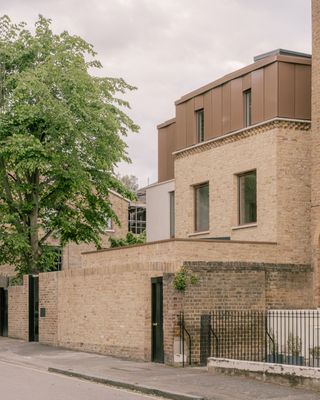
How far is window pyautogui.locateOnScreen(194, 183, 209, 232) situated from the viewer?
3036cm

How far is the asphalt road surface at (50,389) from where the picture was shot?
15.5 meters

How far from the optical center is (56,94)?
33000 millimetres

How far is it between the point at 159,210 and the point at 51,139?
5.54m

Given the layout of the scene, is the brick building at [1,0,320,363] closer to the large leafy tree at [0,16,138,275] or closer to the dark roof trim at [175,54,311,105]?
the dark roof trim at [175,54,311,105]

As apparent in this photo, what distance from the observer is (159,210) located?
1380 inches

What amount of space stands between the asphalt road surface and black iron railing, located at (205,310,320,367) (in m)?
4.43

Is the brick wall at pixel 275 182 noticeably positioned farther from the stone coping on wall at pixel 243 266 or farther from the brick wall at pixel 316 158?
the stone coping on wall at pixel 243 266

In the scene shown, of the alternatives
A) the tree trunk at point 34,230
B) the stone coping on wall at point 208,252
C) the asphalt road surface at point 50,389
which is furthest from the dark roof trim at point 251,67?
the asphalt road surface at point 50,389

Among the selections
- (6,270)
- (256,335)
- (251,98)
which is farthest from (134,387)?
(6,270)

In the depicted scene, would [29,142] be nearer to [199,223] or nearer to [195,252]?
[199,223]

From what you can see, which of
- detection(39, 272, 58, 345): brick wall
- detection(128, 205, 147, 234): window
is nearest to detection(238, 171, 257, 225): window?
detection(39, 272, 58, 345): brick wall

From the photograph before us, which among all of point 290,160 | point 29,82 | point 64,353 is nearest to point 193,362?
point 64,353

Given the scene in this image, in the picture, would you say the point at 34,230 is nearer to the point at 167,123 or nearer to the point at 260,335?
the point at 167,123

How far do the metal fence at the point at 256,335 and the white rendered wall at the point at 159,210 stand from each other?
11448 millimetres
